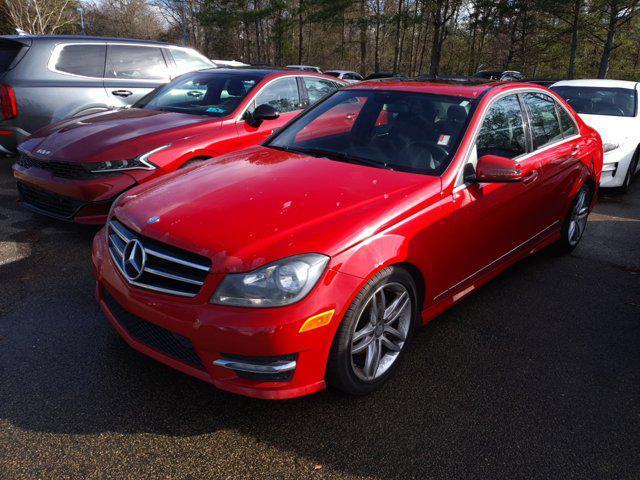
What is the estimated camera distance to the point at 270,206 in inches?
101

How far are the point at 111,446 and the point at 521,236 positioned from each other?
3040 millimetres

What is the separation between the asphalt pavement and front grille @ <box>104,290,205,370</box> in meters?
0.31

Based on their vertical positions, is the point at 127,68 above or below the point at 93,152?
above

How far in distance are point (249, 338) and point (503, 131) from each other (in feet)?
7.94

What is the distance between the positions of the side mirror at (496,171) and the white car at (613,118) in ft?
15.7

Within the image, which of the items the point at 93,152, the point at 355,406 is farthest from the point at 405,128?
the point at 93,152

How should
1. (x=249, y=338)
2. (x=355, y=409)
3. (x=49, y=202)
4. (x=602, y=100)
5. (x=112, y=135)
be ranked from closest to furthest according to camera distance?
(x=249, y=338), (x=355, y=409), (x=49, y=202), (x=112, y=135), (x=602, y=100)

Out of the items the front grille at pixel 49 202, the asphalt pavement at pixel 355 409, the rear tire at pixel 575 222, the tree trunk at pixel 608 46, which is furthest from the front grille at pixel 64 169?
the tree trunk at pixel 608 46

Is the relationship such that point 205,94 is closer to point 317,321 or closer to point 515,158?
point 515,158

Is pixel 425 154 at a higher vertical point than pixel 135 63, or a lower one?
lower

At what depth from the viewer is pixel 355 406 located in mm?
2535

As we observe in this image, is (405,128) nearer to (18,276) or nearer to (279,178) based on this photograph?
(279,178)

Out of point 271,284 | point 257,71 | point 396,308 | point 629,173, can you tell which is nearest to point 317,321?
point 271,284

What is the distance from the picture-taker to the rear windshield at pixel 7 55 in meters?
6.54
